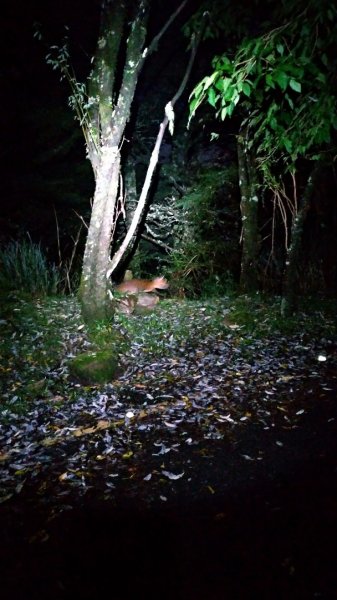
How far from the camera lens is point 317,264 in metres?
10.2

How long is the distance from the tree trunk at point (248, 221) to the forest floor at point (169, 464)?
7.75ft

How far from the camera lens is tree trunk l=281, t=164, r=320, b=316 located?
21.9ft

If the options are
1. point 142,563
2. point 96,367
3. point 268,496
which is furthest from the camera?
point 96,367

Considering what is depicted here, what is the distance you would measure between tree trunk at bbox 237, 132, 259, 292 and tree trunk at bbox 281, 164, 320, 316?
67.9 inches

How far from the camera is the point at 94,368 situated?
16.5 feet

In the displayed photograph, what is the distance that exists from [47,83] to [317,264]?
8.01 metres

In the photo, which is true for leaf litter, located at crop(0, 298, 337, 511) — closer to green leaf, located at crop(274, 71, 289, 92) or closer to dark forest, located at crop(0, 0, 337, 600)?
dark forest, located at crop(0, 0, 337, 600)

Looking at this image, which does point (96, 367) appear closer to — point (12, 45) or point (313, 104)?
point (313, 104)

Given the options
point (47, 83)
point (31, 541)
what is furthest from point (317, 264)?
point (31, 541)

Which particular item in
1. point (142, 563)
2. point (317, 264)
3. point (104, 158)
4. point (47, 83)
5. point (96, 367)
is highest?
point (47, 83)

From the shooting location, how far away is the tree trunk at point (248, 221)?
8539 millimetres

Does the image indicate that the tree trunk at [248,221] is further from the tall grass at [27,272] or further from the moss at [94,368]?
the moss at [94,368]

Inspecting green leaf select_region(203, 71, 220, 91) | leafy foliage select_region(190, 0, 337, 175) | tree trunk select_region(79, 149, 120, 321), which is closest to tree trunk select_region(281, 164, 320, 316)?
leafy foliage select_region(190, 0, 337, 175)

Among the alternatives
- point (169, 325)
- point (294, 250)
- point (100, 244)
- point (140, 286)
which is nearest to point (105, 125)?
point (100, 244)
